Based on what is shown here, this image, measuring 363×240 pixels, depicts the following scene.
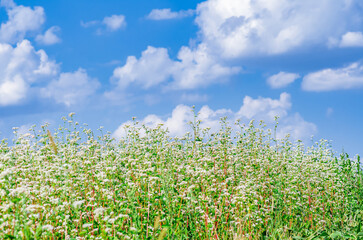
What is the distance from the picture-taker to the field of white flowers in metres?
5.40

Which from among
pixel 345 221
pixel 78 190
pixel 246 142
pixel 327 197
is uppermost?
pixel 246 142

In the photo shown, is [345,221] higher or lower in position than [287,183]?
lower

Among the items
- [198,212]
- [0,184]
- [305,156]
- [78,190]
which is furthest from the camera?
[305,156]

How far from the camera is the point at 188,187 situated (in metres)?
6.25

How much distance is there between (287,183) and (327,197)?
1.11 metres

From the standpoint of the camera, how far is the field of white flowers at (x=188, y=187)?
5.40 meters

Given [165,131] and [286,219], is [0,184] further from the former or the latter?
[286,219]

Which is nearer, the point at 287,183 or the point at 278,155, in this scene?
the point at 287,183

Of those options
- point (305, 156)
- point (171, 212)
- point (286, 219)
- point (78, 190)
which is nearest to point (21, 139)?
point (78, 190)

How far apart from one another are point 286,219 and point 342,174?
277 cm

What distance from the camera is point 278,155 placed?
9031mm

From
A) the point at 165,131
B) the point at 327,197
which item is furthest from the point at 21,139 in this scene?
the point at 327,197

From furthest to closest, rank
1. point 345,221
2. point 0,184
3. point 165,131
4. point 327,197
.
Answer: point 165,131 → point 327,197 → point 345,221 → point 0,184

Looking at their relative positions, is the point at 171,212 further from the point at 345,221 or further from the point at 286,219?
the point at 345,221
